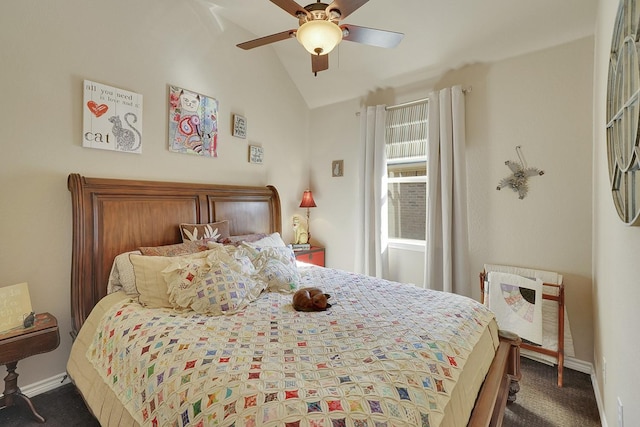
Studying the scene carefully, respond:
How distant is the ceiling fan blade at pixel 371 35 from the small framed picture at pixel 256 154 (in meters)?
1.77

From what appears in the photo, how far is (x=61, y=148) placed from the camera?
84.0 inches

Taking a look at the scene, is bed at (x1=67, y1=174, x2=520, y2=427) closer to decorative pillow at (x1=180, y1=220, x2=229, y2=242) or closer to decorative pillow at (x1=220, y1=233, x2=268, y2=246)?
decorative pillow at (x1=180, y1=220, x2=229, y2=242)

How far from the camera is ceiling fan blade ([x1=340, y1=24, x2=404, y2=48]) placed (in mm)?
1868

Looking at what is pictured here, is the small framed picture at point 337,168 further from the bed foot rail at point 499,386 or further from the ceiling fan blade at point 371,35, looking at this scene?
the bed foot rail at point 499,386

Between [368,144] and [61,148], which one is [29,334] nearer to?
[61,148]

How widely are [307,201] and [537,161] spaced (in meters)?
2.43

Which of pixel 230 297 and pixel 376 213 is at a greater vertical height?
pixel 376 213

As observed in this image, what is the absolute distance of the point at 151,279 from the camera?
1960 mm

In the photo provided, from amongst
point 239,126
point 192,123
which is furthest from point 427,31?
point 192,123

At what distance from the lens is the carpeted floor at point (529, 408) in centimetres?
185

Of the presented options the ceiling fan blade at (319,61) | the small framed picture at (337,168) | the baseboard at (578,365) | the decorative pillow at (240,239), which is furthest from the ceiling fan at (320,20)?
the baseboard at (578,365)

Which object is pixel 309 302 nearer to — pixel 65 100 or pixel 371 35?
pixel 371 35

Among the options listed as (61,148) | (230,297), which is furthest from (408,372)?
(61,148)

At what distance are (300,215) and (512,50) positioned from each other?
2.85 m
